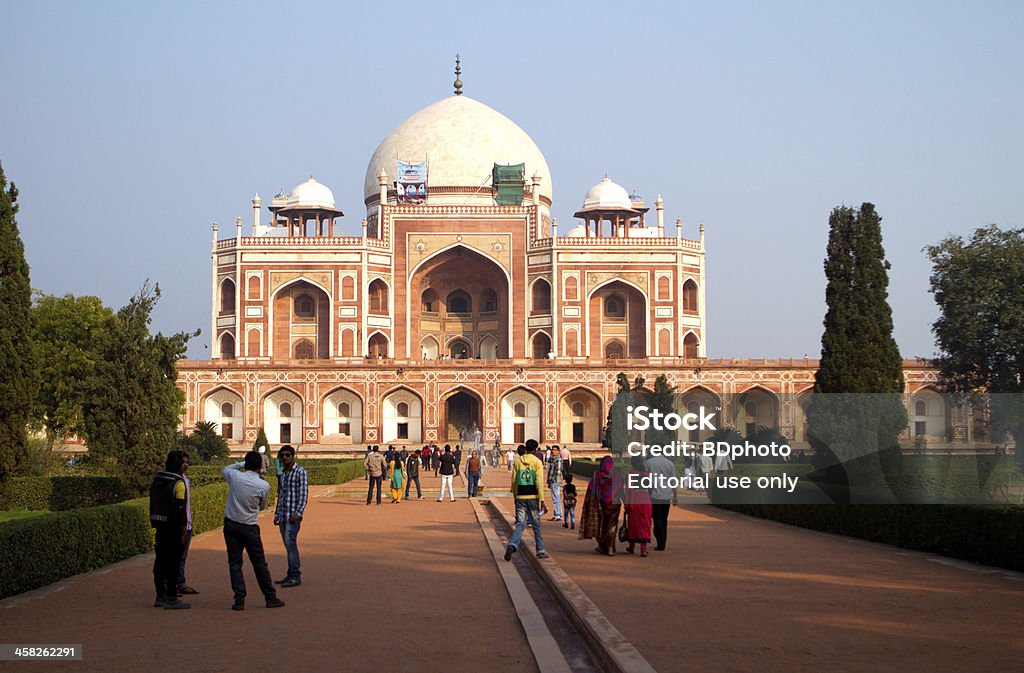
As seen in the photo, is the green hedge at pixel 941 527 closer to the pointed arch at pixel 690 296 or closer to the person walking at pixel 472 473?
the person walking at pixel 472 473

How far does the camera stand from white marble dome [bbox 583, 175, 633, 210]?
53331mm

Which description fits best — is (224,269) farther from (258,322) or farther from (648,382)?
(648,382)

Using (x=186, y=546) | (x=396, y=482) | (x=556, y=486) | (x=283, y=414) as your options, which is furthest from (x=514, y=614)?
(x=283, y=414)

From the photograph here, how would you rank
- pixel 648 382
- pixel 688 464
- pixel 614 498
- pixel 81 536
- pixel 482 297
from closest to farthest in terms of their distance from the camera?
pixel 81 536 < pixel 614 498 < pixel 688 464 < pixel 648 382 < pixel 482 297

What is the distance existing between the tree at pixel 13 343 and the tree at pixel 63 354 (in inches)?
695

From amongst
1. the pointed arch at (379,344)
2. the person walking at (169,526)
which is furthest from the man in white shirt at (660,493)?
the pointed arch at (379,344)

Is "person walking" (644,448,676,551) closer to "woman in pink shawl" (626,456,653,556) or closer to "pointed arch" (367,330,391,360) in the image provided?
"woman in pink shawl" (626,456,653,556)

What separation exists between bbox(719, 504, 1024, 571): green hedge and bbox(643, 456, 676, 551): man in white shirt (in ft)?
8.37

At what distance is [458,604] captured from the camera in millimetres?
8086

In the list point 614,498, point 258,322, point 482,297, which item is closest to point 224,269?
point 258,322

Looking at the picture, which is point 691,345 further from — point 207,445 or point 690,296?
point 207,445

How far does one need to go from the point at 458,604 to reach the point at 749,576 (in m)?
2.63

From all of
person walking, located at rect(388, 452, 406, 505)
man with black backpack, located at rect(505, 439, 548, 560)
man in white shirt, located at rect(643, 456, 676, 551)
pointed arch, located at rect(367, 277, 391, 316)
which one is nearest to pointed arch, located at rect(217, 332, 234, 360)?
pointed arch, located at rect(367, 277, 391, 316)

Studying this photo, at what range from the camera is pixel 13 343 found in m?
14.1
